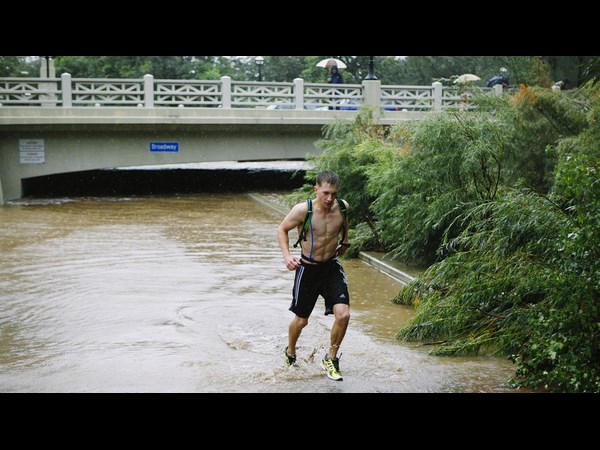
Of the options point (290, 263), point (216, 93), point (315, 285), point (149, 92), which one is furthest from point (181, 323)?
point (216, 93)

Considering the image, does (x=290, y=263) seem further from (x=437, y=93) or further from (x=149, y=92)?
(x=437, y=93)

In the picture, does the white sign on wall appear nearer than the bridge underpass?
Yes

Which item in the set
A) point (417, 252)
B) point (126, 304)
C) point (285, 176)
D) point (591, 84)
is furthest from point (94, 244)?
point (285, 176)

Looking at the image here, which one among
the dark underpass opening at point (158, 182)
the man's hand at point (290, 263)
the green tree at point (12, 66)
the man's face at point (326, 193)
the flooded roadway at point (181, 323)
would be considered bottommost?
the flooded roadway at point (181, 323)

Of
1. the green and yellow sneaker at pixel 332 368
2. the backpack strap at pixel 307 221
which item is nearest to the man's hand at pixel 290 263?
the backpack strap at pixel 307 221

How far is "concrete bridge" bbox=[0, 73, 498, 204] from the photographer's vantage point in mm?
26000

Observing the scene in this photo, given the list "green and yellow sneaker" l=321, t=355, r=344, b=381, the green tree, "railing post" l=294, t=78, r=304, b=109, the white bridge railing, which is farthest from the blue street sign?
the green tree

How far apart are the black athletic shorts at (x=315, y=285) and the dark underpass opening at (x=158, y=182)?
1974 cm

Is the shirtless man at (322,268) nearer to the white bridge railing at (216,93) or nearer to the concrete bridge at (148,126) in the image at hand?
the concrete bridge at (148,126)

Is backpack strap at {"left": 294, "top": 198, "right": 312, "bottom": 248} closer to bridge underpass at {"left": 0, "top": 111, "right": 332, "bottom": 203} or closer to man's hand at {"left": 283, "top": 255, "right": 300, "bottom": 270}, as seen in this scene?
man's hand at {"left": 283, "top": 255, "right": 300, "bottom": 270}

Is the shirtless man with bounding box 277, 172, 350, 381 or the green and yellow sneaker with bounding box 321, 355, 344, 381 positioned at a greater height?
the shirtless man with bounding box 277, 172, 350, 381

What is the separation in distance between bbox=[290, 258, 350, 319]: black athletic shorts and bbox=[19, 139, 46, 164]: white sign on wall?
67.8 feet

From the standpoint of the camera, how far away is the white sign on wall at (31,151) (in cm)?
2639

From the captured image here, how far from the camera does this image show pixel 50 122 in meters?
25.8
